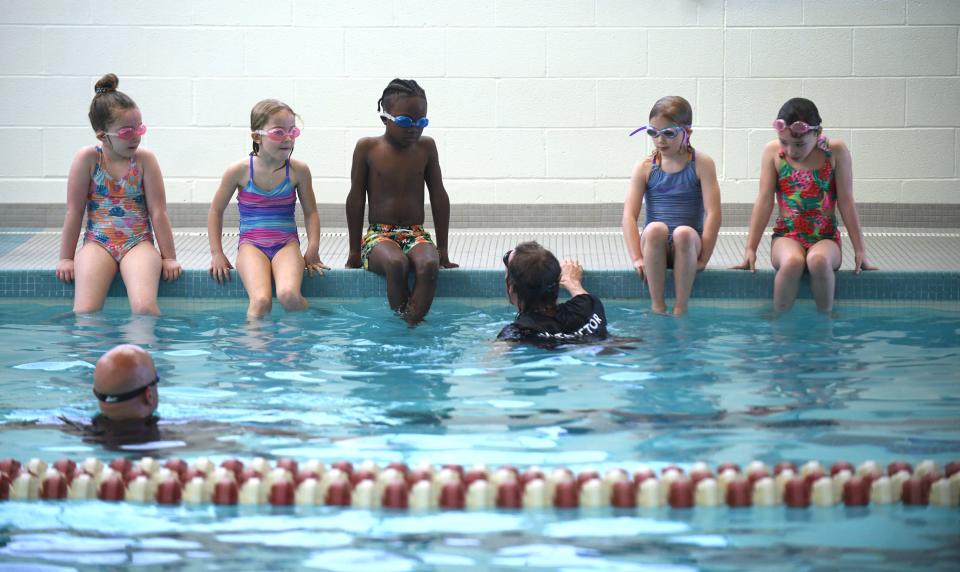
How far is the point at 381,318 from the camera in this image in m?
6.08

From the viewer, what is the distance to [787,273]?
6051mm

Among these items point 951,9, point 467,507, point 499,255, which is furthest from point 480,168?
point 467,507

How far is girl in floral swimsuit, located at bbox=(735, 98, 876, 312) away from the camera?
6082 mm

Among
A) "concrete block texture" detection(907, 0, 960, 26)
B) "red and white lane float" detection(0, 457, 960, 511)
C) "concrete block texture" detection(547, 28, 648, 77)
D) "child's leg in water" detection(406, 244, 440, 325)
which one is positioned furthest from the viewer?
"concrete block texture" detection(547, 28, 648, 77)

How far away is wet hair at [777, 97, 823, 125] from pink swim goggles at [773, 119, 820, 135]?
2 cm

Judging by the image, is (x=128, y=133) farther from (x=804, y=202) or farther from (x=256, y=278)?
(x=804, y=202)

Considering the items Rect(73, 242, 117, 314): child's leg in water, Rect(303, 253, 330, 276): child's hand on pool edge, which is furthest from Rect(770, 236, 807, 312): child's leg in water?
Rect(73, 242, 117, 314): child's leg in water

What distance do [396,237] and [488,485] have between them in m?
3.18

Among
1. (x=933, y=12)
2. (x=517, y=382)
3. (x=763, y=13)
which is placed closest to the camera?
(x=517, y=382)

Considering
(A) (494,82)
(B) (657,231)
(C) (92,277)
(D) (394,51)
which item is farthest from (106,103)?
(A) (494,82)

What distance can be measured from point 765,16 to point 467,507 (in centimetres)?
618

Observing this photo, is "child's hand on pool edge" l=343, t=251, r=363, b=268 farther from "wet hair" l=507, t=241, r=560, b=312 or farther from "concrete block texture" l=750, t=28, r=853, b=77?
"concrete block texture" l=750, t=28, r=853, b=77

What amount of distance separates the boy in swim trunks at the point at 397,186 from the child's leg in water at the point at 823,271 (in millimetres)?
1948

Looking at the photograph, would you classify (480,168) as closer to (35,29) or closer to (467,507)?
(35,29)
